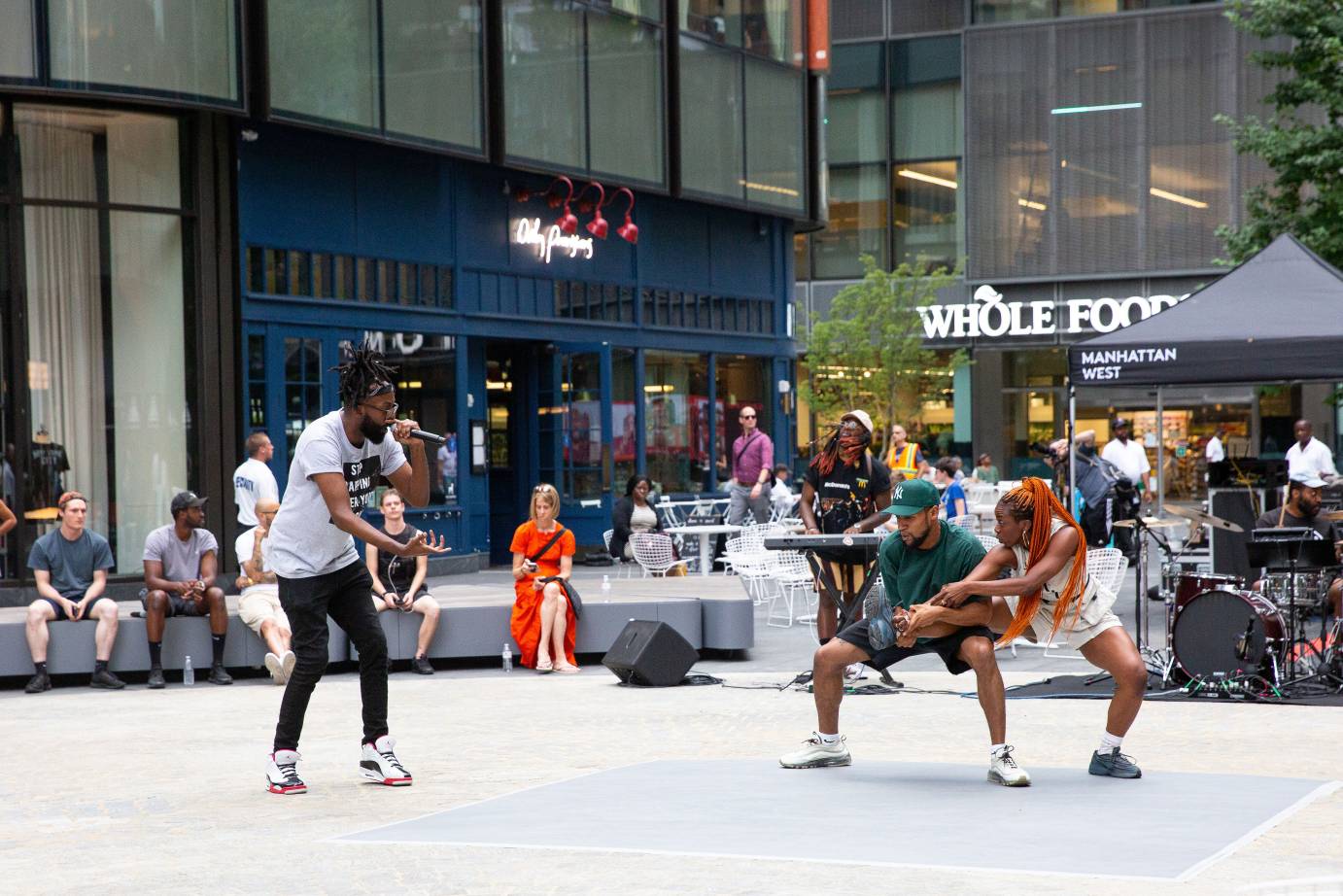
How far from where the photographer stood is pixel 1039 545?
24.7 feet

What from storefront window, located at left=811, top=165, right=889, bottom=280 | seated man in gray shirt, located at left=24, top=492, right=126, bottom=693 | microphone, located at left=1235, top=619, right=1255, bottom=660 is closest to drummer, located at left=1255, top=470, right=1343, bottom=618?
microphone, located at left=1235, top=619, right=1255, bottom=660

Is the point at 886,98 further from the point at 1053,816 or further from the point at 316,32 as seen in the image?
the point at 1053,816

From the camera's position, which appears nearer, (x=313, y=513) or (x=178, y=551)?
(x=313, y=513)

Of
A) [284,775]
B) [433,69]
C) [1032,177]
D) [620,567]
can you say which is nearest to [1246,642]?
[284,775]

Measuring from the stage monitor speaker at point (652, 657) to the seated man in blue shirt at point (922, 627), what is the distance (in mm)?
3850

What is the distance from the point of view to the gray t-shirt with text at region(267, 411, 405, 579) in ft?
25.5

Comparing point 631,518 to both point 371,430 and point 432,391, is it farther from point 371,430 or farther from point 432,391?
point 371,430

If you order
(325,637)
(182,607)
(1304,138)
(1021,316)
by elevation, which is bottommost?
(182,607)

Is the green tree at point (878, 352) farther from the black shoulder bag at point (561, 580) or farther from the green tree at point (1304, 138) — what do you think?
the black shoulder bag at point (561, 580)

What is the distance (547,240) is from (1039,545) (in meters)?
15.4

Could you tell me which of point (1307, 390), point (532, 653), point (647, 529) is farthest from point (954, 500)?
point (1307, 390)

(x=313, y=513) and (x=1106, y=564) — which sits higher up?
(x=313, y=513)

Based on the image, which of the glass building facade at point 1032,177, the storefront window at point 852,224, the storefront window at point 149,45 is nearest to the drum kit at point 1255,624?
the storefront window at point 149,45

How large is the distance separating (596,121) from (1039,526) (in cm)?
1573
